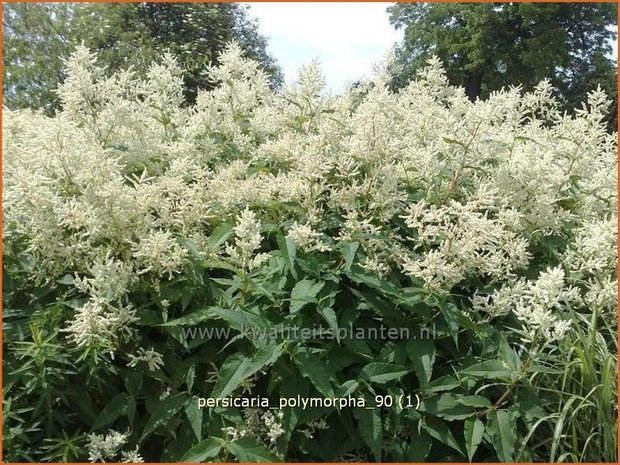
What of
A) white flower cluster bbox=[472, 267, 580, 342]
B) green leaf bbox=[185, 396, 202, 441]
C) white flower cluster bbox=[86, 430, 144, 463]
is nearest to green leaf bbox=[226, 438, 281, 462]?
green leaf bbox=[185, 396, 202, 441]

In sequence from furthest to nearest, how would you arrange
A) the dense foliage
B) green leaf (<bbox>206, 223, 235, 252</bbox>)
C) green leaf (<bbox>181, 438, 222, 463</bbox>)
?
green leaf (<bbox>206, 223, 235, 252</bbox>) → the dense foliage → green leaf (<bbox>181, 438, 222, 463</bbox>)

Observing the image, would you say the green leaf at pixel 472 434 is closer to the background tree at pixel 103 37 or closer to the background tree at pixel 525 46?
the background tree at pixel 103 37

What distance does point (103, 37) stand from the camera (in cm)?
1115

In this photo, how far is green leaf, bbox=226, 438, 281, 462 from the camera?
219cm

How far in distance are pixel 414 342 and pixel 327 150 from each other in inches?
40.5

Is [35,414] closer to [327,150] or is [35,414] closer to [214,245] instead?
[214,245]

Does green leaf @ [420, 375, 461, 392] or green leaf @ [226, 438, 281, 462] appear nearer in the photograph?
green leaf @ [226, 438, 281, 462]

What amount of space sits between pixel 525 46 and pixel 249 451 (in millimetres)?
22540

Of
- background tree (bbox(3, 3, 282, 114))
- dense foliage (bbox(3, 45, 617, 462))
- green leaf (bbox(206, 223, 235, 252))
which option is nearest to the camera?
dense foliage (bbox(3, 45, 617, 462))

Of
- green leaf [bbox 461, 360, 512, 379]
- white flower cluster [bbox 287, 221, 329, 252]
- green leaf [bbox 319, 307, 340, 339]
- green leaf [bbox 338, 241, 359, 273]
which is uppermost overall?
white flower cluster [bbox 287, 221, 329, 252]

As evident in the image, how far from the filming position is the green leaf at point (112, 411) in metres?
2.29

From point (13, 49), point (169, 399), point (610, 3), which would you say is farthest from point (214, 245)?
point (610, 3)

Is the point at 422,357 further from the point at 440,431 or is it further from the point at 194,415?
the point at 194,415

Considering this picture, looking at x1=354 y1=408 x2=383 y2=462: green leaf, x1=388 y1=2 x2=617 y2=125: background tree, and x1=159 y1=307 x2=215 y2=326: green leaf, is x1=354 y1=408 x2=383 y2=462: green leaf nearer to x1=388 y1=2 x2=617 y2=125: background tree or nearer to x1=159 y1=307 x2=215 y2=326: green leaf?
x1=159 y1=307 x2=215 y2=326: green leaf
